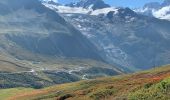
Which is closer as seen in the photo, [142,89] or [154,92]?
[154,92]

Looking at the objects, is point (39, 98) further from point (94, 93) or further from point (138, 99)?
point (138, 99)

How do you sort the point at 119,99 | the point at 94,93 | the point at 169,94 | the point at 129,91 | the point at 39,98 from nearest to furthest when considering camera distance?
the point at 169,94 < the point at 119,99 < the point at 129,91 < the point at 94,93 < the point at 39,98

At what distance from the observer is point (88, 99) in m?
100

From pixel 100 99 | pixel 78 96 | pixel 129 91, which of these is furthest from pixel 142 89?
pixel 78 96

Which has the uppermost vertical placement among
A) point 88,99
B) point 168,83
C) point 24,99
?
point 168,83

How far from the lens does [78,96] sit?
355ft

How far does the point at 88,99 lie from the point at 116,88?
23.6 ft

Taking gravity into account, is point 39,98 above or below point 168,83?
below

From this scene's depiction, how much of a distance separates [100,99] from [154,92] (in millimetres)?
16673

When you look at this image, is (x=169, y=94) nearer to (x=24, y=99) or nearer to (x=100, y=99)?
(x=100, y=99)

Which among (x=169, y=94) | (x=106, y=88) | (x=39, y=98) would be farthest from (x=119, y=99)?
(x=39, y=98)

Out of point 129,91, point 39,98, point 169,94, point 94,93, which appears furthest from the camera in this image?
point 39,98

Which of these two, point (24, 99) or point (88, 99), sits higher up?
point (88, 99)

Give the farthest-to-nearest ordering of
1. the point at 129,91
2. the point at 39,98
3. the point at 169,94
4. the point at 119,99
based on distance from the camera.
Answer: the point at 39,98, the point at 129,91, the point at 119,99, the point at 169,94
